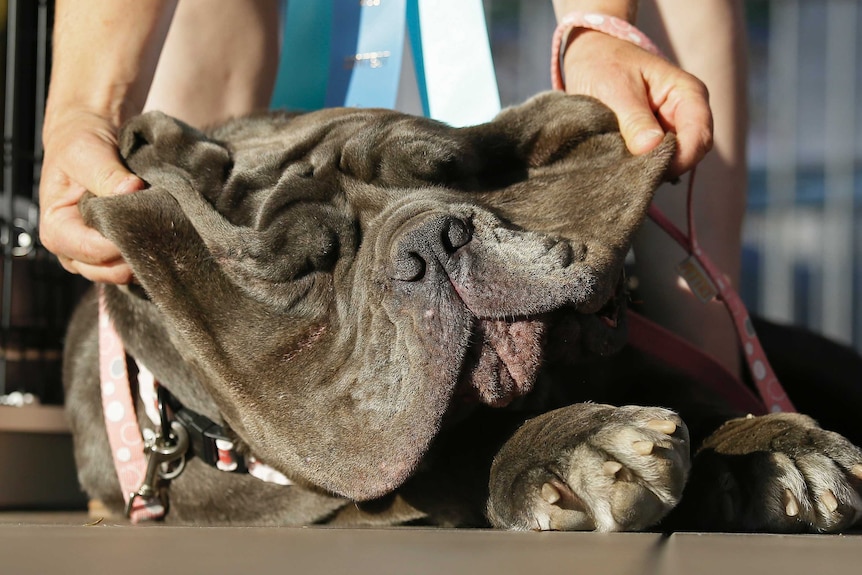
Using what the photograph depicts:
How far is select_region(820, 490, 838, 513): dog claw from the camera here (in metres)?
1.42

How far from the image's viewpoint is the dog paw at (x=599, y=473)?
1.32m

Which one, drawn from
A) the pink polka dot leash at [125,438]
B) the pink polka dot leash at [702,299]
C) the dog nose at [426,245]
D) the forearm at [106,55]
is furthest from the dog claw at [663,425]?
the forearm at [106,55]

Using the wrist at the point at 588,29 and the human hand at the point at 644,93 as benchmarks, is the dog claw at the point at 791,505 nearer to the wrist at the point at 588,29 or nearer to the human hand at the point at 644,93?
the human hand at the point at 644,93

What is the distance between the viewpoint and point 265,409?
1.60m

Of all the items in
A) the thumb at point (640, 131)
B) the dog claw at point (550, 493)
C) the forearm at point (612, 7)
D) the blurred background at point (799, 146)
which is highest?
the forearm at point (612, 7)

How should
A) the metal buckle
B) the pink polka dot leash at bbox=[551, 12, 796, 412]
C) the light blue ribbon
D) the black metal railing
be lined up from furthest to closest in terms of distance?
the black metal railing → the light blue ribbon → the pink polka dot leash at bbox=[551, 12, 796, 412] → the metal buckle

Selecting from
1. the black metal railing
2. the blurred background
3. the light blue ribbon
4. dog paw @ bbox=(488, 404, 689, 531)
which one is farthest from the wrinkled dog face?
the blurred background

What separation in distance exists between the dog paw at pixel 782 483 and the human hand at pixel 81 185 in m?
1.05

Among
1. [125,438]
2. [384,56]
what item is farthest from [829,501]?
[384,56]

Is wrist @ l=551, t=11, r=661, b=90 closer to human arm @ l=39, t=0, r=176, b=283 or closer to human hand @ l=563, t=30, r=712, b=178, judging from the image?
human hand @ l=563, t=30, r=712, b=178

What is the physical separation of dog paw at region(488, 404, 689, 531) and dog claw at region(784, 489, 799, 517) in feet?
0.59

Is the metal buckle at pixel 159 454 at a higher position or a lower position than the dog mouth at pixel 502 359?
lower

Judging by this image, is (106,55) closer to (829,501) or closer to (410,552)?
(410,552)

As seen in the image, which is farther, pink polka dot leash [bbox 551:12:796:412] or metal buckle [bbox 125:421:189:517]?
pink polka dot leash [bbox 551:12:796:412]
